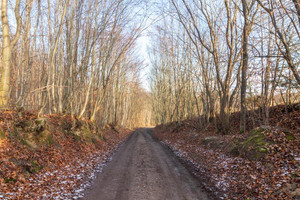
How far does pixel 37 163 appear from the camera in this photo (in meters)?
7.11

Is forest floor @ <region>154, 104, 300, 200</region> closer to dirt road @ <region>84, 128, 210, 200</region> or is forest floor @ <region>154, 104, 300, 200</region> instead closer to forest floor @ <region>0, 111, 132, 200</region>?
dirt road @ <region>84, 128, 210, 200</region>

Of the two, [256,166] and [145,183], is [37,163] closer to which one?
[145,183]

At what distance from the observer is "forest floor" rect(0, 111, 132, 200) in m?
5.59

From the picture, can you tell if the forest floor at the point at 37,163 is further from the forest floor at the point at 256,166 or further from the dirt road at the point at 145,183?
the forest floor at the point at 256,166

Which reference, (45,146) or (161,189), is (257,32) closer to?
(161,189)

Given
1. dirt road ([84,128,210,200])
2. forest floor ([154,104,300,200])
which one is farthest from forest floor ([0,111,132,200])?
forest floor ([154,104,300,200])

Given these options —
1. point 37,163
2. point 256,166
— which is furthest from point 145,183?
point 37,163

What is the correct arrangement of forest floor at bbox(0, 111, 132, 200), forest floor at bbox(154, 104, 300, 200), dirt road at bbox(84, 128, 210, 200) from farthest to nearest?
dirt road at bbox(84, 128, 210, 200), forest floor at bbox(0, 111, 132, 200), forest floor at bbox(154, 104, 300, 200)

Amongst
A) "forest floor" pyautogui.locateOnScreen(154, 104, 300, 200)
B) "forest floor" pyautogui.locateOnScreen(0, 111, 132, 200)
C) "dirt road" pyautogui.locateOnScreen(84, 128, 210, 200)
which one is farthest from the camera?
"dirt road" pyautogui.locateOnScreen(84, 128, 210, 200)

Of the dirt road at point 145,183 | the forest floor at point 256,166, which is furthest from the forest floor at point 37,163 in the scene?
the forest floor at point 256,166

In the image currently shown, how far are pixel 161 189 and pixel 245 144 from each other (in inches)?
167

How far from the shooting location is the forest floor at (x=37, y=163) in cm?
559

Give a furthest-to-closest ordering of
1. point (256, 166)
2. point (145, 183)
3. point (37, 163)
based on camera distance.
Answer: point (37, 163), point (145, 183), point (256, 166)

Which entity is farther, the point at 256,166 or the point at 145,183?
the point at 145,183
